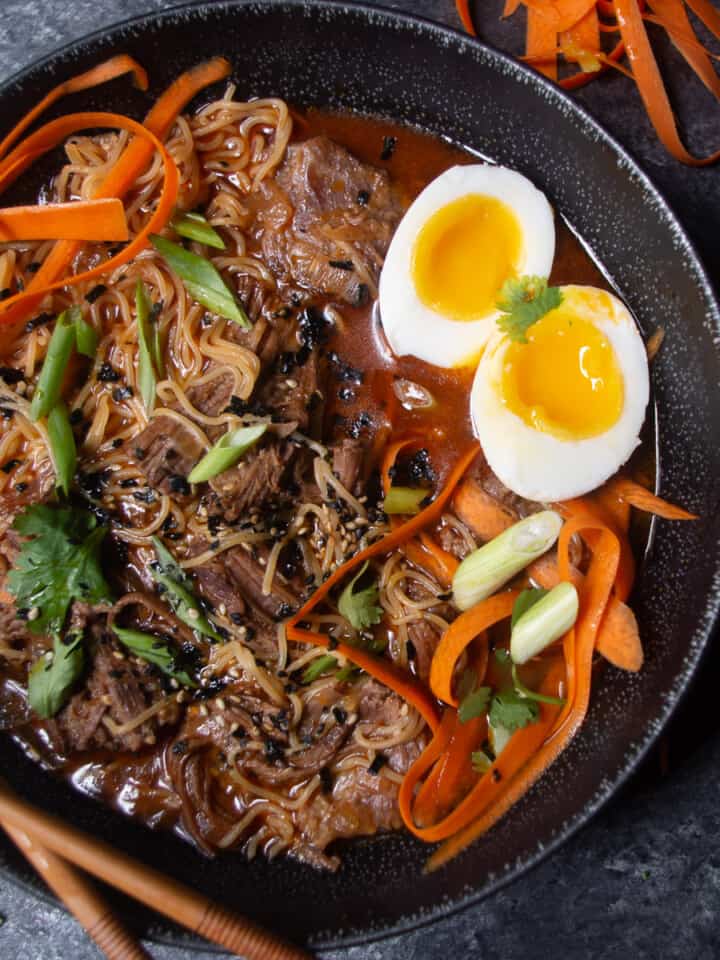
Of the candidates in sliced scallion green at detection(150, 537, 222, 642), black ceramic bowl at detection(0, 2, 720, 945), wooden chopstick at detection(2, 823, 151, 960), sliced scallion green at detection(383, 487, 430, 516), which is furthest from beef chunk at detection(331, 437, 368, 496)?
wooden chopstick at detection(2, 823, 151, 960)

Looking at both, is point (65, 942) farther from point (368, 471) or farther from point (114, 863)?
point (368, 471)

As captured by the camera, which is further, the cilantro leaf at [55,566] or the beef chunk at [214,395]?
the beef chunk at [214,395]

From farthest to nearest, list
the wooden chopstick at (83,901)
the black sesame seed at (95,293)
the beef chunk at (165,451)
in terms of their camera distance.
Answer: the black sesame seed at (95,293) < the beef chunk at (165,451) < the wooden chopstick at (83,901)

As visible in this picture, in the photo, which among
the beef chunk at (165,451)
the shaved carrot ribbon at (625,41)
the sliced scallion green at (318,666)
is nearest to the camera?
the beef chunk at (165,451)

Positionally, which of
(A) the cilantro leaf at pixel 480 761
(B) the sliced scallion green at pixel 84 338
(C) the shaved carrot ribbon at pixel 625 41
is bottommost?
(A) the cilantro leaf at pixel 480 761

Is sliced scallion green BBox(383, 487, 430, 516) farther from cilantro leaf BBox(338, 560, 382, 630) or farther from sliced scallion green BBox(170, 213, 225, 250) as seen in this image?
sliced scallion green BBox(170, 213, 225, 250)

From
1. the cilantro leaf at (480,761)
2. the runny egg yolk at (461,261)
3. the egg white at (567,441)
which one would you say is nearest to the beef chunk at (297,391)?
the runny egg yolk at (461,261)

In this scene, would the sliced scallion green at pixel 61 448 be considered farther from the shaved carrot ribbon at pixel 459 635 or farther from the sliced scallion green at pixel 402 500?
the shaved carrot ribbon at pixel 459 635
